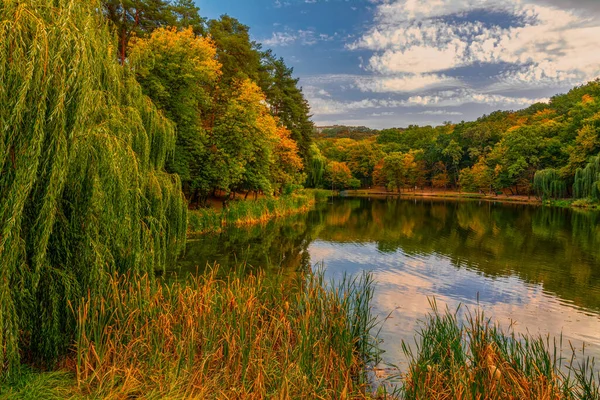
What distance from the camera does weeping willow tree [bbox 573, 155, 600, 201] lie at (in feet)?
145

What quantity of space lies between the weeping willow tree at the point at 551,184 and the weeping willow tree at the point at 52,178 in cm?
6058

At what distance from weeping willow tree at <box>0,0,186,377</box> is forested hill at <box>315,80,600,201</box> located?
177 ft

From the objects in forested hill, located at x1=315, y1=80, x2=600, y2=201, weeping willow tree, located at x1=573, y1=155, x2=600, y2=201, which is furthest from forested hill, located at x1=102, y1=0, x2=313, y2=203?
forested hill, located at x1=315, y1=80, x2=600, y2=201

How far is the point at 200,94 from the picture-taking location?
2206 cm

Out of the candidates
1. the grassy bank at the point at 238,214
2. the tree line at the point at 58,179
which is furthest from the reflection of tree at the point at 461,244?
the tree line at the point at 58,179

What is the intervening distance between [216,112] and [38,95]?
73.9ft

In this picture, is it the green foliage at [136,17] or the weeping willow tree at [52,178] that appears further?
the green foliage at [136,17]

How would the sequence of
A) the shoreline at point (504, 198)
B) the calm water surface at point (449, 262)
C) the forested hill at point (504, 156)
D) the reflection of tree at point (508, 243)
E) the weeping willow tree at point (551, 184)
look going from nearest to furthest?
the calm water surface at point (449, 262), the reflection of tree at point (508, 243), the shoreline at point (504, 198), the forested hill at point (504, 156), the weeping willow tree at point (551, 184)

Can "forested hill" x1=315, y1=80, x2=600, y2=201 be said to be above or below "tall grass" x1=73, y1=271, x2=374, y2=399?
above

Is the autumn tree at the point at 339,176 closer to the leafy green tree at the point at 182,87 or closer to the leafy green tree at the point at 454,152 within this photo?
the leafy green tree at the point at 454,152

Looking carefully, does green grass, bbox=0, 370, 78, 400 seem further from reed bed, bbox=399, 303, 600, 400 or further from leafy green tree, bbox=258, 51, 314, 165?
leafy green tree, bbox=258, 51, 314, 165

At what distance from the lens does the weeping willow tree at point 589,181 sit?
145ft

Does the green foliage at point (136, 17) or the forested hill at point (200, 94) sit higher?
the green foliage at point (136, 17)

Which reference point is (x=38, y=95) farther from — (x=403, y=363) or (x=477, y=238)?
(x=477, y=238)
